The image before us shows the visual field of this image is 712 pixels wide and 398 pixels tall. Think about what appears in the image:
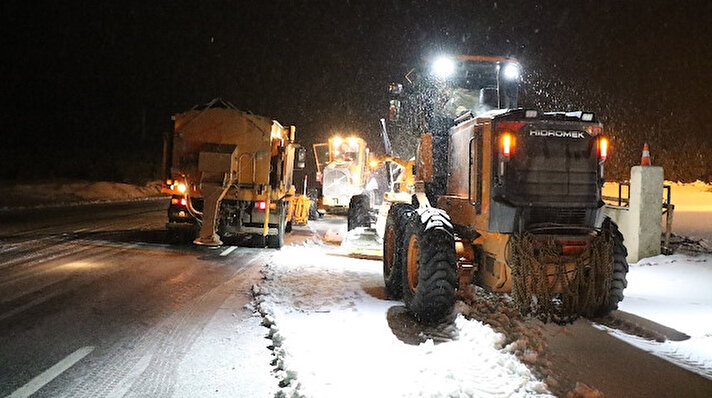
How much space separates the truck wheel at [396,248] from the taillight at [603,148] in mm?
2768

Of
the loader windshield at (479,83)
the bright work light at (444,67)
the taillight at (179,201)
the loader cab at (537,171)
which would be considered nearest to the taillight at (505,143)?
the loader cab at (537,171)

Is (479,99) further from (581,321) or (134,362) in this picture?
(134,362)

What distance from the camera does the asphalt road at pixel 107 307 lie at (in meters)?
5.18

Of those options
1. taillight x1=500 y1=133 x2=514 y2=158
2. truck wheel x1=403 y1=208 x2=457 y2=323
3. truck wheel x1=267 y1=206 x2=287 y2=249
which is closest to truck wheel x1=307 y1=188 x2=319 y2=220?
truck wheel x1=267 y1=206 x2=287 y2=249

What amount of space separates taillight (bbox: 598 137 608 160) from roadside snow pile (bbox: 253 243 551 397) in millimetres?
2614

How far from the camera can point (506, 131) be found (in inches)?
272

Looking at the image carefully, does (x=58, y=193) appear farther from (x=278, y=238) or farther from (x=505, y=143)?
(x=505, y=143)

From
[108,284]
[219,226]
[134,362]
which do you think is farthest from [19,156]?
[134,362]

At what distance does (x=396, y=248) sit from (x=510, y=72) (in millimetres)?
3941

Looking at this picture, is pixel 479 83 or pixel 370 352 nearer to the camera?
pixel 370 352

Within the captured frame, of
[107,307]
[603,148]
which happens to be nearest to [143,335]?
[107,307]

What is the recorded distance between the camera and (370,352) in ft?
19.6

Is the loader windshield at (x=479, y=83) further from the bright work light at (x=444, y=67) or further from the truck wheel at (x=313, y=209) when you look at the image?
the truck wheel at (x=313, y=209)

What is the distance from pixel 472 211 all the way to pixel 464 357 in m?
2.28
